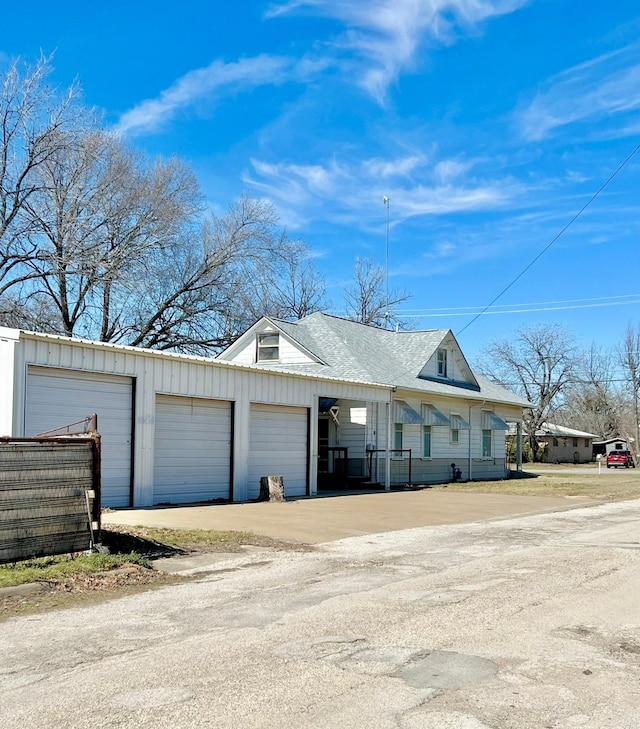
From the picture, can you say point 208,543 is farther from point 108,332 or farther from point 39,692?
point 108,332

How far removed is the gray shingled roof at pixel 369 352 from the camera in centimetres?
2806

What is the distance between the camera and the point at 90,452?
10172 mm

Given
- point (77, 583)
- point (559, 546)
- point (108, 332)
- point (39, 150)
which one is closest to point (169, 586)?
point (77, 583)

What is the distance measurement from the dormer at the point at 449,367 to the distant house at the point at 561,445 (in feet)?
116

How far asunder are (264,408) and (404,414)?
316 inches

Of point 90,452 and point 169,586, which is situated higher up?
point 90,452

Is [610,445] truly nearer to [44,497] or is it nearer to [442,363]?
[442,363]

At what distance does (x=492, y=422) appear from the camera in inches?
1406

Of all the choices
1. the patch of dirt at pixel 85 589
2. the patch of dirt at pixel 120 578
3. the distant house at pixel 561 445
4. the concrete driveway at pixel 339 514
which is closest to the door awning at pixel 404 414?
the concrete driveway at pixel 339 514

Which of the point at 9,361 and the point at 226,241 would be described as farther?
the point at 226,241

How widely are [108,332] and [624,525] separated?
2292cm

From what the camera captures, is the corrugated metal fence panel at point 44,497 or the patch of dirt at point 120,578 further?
the corrugated metal fence panel at point 44,497

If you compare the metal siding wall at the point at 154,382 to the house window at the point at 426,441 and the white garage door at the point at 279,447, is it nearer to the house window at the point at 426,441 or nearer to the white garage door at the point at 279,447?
the white garage door at the point at 279,447

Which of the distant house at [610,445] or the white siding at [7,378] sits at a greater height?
the white siding at [7,378]
